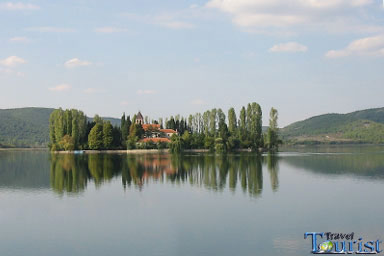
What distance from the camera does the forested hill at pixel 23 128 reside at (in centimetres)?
16075

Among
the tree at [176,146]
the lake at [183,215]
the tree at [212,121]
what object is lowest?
the lake at [183,215]

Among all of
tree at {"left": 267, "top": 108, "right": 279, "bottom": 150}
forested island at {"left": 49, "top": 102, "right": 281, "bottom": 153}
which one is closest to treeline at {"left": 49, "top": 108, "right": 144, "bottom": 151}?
forested island at {"left": 49, "top": 102, "right": 281, "bottom": 153}

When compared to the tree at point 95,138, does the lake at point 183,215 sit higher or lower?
lower

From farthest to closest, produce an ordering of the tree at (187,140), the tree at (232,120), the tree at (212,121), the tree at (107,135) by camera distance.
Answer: the tree at (212,121) < the tree at (232,120) < the tree at (187,140) < the tree at (107,135)

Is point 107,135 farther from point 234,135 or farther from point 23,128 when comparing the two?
point 23,128

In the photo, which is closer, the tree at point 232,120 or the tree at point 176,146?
the tree at point 176,146

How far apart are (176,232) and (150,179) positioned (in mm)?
15083

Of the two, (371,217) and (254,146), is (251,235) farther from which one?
(254,146)

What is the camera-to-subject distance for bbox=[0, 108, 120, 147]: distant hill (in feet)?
527

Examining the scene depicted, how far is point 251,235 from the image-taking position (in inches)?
483

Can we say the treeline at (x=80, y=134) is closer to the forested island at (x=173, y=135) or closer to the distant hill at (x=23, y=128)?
the forested island at (x=173, y=135)

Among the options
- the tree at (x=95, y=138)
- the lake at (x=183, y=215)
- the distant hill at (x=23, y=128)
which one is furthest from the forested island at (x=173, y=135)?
the distant hill at (x=23, y=128)

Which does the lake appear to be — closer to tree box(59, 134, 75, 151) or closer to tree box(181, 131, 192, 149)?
tree box(59, 134, 75, 151)

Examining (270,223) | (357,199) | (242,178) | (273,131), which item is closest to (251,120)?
(273,131)
